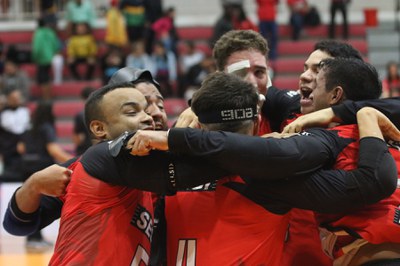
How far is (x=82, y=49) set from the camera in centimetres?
1673

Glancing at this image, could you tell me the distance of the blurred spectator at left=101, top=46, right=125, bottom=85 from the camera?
15.4 m

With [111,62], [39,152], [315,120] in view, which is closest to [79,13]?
[111,62]

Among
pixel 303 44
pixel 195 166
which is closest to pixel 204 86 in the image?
pixel 195 166

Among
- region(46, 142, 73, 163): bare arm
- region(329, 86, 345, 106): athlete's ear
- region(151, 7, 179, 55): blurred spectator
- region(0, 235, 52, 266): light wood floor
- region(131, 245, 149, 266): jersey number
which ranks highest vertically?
region(151, 7, 179, 55): blurred spectator

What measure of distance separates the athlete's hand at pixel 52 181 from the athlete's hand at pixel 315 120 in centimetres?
98

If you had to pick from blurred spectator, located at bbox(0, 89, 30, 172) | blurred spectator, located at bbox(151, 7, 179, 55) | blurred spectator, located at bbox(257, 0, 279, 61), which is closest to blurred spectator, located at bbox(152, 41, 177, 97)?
blurred spectator, located at bbox(151, 7, 179, 55)

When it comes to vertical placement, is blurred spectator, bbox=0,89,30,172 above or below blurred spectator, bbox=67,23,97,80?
below

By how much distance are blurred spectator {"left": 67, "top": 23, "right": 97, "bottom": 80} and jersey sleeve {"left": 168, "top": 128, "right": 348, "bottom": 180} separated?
13.9 meters

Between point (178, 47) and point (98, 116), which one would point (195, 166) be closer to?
point (98, 116)

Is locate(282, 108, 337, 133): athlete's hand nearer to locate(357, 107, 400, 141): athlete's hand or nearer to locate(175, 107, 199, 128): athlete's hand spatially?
locate(357, 107, 400, 141): athlete's hand

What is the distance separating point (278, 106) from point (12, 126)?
9344mm

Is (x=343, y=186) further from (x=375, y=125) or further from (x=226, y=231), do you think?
(x=226, y=231)

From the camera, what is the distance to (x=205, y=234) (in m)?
3.35

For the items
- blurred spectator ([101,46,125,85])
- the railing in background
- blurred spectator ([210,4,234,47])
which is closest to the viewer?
blurred spectator ([210,4,234,47])
